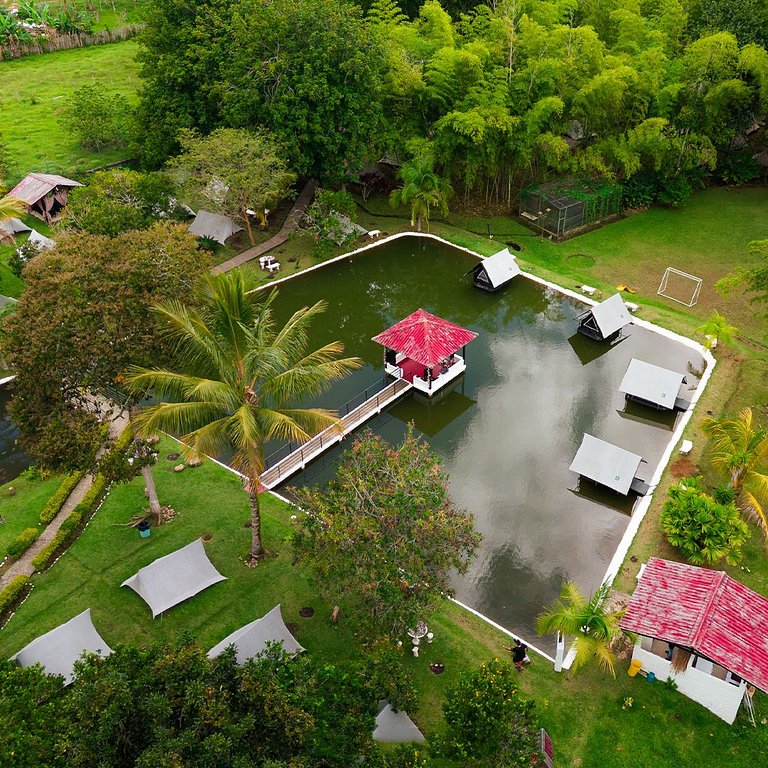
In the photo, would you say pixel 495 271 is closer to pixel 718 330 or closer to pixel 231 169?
pixel 718 330

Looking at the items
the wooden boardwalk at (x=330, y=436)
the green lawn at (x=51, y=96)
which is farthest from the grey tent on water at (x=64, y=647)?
the green lawn at (x=51, y=96)

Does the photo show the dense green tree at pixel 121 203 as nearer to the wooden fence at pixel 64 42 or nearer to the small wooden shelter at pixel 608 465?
the small wooden shelter at pixel 608 465

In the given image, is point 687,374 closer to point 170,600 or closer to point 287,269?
point 287,269

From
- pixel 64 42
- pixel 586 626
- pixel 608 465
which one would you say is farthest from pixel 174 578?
pixel 64 42

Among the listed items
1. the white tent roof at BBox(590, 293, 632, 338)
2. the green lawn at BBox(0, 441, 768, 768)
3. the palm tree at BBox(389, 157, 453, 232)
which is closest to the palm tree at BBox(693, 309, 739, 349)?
the white tent roof at BBox(590, 293, 632, 338)

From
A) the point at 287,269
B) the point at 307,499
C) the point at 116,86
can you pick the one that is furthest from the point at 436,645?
the point at 116,86

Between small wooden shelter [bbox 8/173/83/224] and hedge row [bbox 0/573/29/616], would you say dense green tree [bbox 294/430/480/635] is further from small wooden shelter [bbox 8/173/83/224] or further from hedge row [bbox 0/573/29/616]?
small wooden shelter [bbox 8/173/83/224]

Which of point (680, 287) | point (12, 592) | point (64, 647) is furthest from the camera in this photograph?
point (680, 287)

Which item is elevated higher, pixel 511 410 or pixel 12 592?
pixel 12 592
